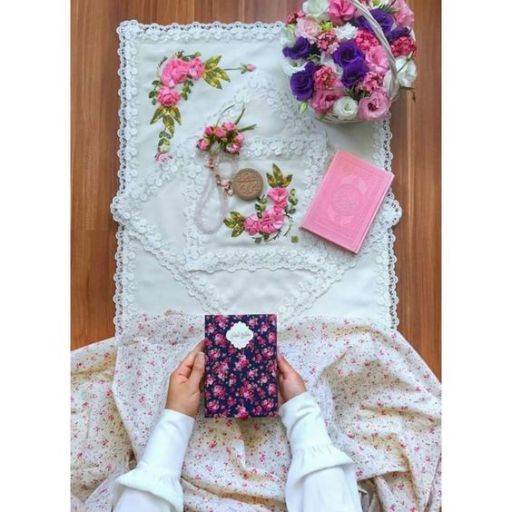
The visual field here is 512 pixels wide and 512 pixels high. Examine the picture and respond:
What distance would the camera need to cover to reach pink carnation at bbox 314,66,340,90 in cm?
121

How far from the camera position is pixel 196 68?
1381mm

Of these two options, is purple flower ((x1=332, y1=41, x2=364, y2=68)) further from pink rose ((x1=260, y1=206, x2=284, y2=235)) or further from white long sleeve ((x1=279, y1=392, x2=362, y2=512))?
white long sleeve ((x1=279, y1=392, x2=362, y2=512))

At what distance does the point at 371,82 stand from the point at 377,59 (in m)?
0.05

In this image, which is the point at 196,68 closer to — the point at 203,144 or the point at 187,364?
the point at 203,144

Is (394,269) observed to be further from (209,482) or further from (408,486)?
(209,482)

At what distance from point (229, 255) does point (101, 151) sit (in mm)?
431

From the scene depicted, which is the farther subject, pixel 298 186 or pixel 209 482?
pixel 298 186

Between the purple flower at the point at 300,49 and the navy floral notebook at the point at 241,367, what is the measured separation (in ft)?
2.02

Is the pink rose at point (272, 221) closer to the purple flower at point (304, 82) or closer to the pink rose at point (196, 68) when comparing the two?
the purple flower at point (304, 82)

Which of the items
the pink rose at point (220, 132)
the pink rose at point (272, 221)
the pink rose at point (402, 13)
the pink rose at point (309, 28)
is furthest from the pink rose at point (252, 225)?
the pink rose at point (402, 13)

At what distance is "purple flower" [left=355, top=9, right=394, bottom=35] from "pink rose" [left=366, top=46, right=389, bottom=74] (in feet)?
0.17

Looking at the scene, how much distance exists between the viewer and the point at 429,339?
4.42 ft

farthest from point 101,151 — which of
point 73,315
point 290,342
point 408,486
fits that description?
point 408,486

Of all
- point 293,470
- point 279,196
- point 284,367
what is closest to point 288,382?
point 284,367
